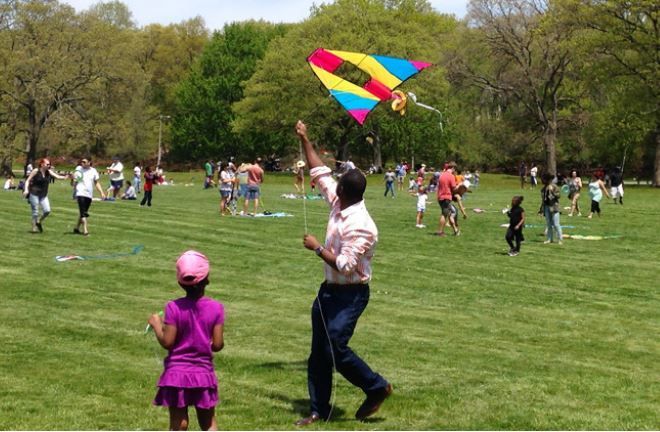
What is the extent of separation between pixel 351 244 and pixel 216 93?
78958 mm

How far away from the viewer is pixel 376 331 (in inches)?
450

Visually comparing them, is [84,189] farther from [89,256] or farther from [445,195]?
[445,195]

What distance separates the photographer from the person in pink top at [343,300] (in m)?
7.09

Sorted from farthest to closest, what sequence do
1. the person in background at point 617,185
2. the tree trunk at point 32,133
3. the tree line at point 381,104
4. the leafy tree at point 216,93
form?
the leafy tree at point 216,93 → the tree trunk at point 32,133 → the tree line at point 381,104 → the person in background at point 617,185

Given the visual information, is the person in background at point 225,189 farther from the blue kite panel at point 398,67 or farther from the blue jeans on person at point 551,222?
the blue kite panel at point 398,67

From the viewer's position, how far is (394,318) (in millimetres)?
12445

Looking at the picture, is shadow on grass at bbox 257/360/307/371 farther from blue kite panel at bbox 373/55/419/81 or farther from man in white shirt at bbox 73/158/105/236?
man in white shirt at bbox 73/158/105/236

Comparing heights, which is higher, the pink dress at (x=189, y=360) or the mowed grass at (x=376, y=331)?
the pink dress at (x=189, y=360)

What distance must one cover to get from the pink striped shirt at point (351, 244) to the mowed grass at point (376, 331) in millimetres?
1188

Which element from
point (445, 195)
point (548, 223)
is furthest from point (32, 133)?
point (548, 223)

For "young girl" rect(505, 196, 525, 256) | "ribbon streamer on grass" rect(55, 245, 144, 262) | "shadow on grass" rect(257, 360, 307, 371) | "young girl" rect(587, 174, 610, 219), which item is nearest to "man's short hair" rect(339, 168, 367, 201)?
"shadow on grass" rect(257, 360, 307, 371)

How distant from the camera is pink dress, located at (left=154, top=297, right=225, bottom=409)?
18.9 feet

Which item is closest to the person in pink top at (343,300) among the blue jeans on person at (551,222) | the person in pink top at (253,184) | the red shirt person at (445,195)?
the blue jeans on person at (551,222)

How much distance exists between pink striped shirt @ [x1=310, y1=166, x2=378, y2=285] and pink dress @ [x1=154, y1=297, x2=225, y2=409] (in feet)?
4.74
